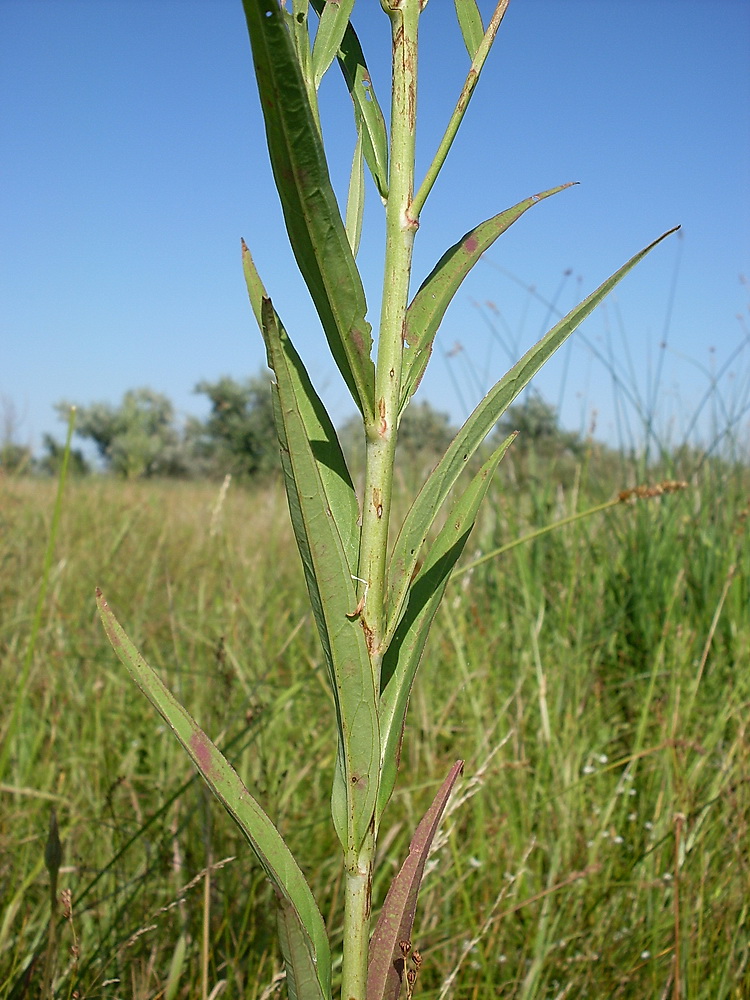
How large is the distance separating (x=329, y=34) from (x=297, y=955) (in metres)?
0.64

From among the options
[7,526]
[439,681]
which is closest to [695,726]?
[439,681]

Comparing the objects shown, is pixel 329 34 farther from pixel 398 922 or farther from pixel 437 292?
pixel 398 922

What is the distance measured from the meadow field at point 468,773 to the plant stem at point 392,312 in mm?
453

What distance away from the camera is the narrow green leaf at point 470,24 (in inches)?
24.0

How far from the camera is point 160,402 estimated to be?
1190 inches

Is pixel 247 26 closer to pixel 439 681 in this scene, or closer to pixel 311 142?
pixel 311 142

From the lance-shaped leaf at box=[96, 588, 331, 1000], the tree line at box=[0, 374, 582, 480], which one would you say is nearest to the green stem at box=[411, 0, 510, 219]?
the lance-shaped leaf at box=[96, 588, 331, 1000]

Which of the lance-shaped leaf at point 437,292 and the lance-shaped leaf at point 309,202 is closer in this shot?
the lance-shaped leaf at point 309,202

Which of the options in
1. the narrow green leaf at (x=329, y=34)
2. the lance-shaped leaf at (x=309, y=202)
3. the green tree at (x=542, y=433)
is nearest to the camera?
the lance-shaped leaf at (x=309, y=202)

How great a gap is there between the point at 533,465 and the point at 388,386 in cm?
256

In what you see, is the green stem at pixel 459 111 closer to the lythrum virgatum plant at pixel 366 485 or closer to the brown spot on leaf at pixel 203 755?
the lythrum virgatum plant at pixel 366 485

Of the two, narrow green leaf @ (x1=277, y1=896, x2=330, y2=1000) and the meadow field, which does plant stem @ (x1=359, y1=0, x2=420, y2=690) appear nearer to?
narrow green leaf @ (x1=277, y1=896, x2=330, y2=1000)

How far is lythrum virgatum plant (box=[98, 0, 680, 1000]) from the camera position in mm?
525

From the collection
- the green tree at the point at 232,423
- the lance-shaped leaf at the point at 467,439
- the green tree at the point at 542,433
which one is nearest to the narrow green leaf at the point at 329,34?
the lance-shaped leaf at the point at 467,439
